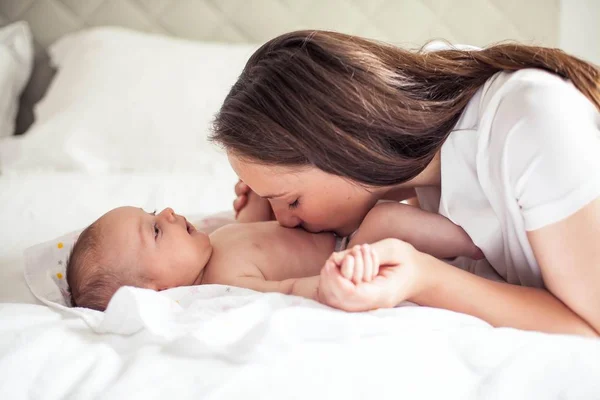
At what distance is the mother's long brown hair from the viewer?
0.98 m

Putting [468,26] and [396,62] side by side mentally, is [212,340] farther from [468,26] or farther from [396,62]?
[468,26]

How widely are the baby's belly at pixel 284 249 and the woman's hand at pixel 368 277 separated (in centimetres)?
31

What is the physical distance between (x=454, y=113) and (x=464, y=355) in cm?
46

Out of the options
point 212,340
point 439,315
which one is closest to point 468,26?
point 439,315

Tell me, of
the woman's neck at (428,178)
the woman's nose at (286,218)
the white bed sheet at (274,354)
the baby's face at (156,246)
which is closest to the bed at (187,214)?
the white bed sheet at (274,354)

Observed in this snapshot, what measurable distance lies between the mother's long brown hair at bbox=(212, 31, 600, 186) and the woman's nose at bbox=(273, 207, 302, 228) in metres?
0.18

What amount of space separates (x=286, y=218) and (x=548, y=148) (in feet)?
1.71

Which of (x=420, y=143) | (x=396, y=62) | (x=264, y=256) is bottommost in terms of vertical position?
(x=264, y=256)

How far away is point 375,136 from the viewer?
1.00 metres

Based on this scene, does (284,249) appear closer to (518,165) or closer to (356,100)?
(356,100)

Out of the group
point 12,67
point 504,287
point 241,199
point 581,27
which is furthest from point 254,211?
point 581,27

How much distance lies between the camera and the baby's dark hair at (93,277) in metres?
1.07

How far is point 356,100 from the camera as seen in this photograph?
3.20 feet

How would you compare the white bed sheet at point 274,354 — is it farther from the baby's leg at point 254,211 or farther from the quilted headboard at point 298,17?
the quilted headboard at point 298,17
